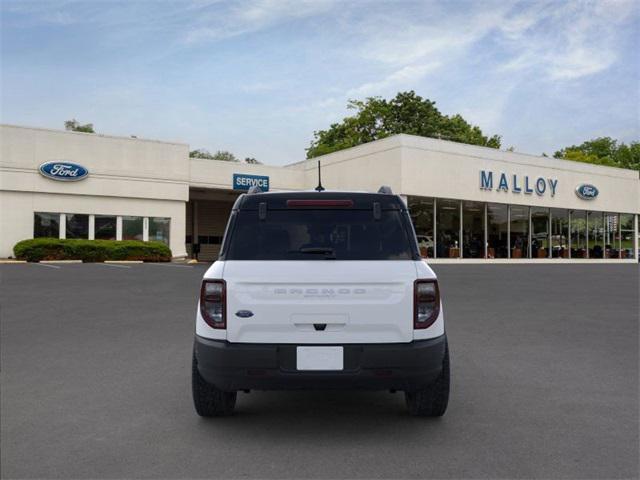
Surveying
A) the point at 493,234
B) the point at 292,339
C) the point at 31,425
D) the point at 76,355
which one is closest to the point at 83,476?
the point at 31,425

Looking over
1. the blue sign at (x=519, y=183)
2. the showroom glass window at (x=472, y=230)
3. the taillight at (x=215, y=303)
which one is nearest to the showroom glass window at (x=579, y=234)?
the blue sign at (x=519, y=183)

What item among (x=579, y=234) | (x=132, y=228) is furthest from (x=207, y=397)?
(x=579, y=234)

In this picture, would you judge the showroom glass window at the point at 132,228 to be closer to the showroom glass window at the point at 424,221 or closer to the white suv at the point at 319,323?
the showroom glass window at the point at 424,221

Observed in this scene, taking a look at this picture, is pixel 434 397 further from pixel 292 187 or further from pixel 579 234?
pixel 579 234

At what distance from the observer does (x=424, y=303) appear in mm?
3881

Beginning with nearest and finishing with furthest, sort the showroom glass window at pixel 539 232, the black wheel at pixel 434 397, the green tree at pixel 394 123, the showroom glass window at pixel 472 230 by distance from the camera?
the black wheel at pixel 434 397, the showroom glass window at pixel 472 230, the showroom glass window at pixel 539 232, the green tree at pixel 394 123

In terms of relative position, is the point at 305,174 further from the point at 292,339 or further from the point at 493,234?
the point at 292,339

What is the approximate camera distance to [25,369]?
5.97 m

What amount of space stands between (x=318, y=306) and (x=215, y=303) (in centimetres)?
71

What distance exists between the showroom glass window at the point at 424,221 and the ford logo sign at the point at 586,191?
13576 mm

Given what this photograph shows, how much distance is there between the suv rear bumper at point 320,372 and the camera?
12.4ft

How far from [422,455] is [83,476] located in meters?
2.08

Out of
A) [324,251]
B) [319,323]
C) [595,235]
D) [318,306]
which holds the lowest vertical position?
[319,323]

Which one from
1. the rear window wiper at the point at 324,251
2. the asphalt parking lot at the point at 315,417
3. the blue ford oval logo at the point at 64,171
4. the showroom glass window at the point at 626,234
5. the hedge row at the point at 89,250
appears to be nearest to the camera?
the asphalt parking lot at the point at 315,417
